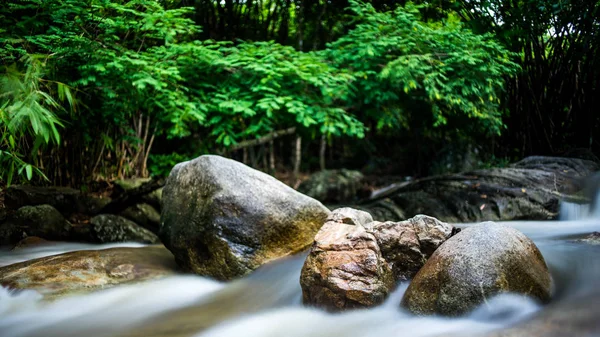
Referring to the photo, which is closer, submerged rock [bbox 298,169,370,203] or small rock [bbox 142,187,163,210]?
small rock [bbox 142,187,163,210]

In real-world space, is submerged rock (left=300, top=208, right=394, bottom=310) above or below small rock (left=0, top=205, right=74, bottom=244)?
above

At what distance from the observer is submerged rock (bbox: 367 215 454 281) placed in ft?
10.1

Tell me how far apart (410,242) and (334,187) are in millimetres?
5698

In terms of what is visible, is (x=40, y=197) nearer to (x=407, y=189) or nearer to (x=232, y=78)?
(x=232, y=78)

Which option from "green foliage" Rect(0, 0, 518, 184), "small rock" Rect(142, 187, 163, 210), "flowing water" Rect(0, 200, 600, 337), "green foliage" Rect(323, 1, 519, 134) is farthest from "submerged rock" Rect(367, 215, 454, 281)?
"small rock" Rect(142, 187, 163, 210)

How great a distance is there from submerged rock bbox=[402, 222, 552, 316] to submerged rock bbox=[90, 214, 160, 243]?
3.95 metres

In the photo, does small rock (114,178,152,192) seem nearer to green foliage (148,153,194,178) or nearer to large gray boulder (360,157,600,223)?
green foliage (148,153,194,178)

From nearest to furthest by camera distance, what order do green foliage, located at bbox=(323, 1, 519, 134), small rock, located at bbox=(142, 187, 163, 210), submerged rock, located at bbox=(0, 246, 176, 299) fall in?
submerged rock, located at bbox=(0, 246, 176, 299)
green foliage, located at bbox=(323, 1, 519, 134)
small rock, located at bbox=(142, 187, 163, 210)

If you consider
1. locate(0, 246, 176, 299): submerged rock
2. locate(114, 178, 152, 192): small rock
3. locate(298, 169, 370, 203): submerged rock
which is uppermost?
locate(114, 178, 152, 192): small rock

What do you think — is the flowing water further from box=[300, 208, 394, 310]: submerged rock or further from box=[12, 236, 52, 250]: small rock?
box=[12, 236, 52, 250]: small rock

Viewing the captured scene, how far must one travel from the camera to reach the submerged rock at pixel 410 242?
3086 millimetres

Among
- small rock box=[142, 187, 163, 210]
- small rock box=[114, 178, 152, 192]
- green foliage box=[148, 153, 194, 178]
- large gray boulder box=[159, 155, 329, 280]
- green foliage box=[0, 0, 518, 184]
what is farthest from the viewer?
green foliage box=[148, 153, 194, 178]

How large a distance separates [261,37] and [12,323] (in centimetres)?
810

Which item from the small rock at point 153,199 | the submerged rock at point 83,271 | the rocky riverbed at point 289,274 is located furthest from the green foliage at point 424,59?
the submerged rock at point 83,271
